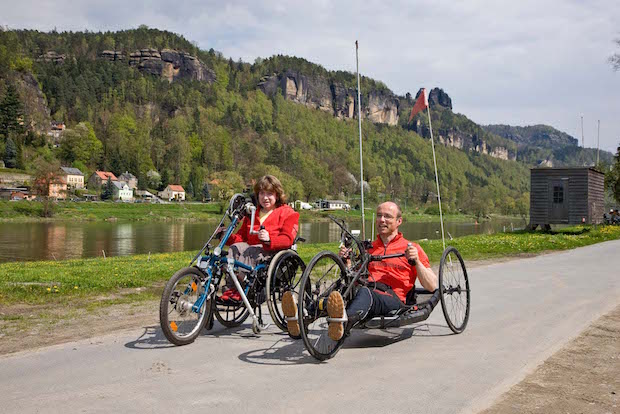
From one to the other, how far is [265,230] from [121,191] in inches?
5117

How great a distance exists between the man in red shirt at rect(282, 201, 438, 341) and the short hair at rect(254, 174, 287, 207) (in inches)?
45.7

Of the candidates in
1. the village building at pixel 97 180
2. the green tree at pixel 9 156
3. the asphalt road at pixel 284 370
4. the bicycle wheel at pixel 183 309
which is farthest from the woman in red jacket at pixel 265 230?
the green tree at pixel 9 156

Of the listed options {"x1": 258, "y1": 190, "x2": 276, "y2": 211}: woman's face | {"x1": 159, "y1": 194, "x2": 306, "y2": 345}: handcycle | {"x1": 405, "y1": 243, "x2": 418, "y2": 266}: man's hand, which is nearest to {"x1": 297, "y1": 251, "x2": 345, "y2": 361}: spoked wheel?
{"x1": 159, "y1": 194, "x2": 306, "y2": 345}: handcycle

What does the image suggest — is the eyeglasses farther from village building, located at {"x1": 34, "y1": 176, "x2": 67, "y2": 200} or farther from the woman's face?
village building, located at {"x1": 34, "y1": 176, "x2": 67, "y2": 200}

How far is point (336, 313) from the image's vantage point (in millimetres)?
4863

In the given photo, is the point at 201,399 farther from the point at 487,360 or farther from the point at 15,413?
the point at 487,360

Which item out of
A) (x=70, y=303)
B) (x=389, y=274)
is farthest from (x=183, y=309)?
(x=70, y=303)

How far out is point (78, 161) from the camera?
479 feet

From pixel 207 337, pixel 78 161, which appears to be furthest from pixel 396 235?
pixel 78 161

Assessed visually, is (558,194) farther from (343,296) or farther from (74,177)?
(74,177)

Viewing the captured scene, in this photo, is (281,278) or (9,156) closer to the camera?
(281,278)

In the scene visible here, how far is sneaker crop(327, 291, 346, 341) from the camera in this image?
4824mm

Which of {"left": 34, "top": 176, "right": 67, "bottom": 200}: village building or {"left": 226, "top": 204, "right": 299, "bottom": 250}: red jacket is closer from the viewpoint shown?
{"left": 226, "top": 204, "right": 299, "bottom": 250}: red jacket

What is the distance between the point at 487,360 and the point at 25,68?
20664 cm
